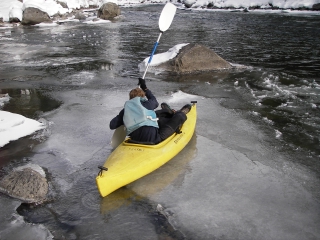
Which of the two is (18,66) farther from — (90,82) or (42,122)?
(42,122)

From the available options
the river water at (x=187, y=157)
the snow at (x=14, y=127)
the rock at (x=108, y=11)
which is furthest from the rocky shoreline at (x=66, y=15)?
the snow at (x=14, y=127)

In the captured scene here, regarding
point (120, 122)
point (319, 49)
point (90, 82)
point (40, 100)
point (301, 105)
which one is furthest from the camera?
point (319, 49)

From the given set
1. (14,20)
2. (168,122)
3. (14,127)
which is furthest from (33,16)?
(168,122)

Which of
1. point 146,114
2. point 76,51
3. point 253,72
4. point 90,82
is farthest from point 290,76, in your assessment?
point 76,51

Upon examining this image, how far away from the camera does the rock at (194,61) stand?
9.08m

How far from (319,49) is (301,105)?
764cm

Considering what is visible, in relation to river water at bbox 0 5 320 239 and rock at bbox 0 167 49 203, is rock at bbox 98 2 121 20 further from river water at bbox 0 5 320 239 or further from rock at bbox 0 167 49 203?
rock at bbox 0 167 49 203

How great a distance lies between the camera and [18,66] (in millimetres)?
10000

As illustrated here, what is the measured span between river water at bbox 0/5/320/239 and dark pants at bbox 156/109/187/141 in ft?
1.32

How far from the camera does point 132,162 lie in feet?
11.8

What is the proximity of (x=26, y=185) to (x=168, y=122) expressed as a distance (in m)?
2.00

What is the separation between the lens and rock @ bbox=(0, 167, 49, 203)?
11.2ft

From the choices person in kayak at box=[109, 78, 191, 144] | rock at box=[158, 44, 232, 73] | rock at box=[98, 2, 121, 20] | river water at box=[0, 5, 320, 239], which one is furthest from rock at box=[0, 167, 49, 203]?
rock at box=[98, 2, 121, 20]

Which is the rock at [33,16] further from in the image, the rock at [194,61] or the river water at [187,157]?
the rock at [194,61]
